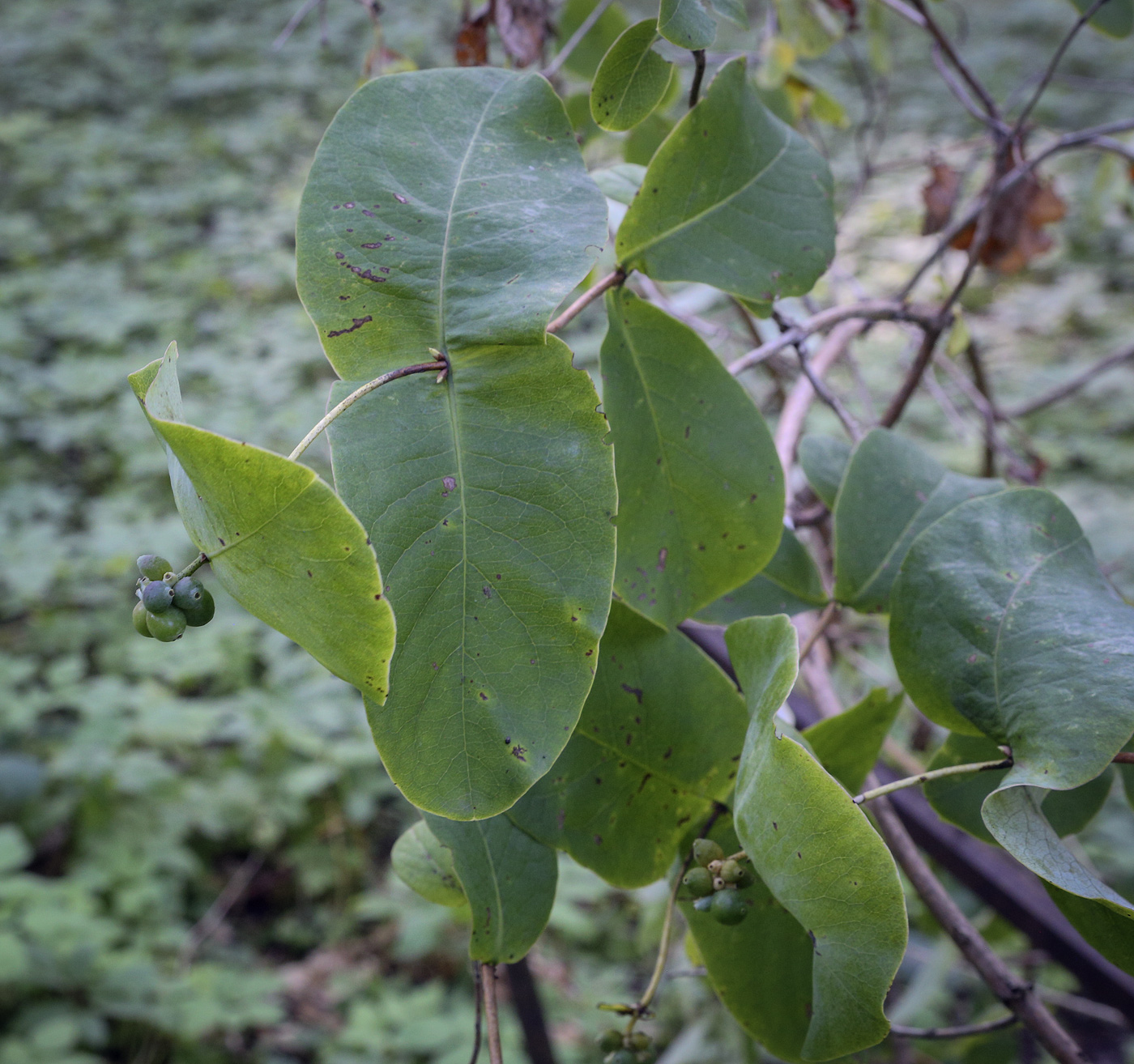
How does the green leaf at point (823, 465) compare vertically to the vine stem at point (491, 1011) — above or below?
above

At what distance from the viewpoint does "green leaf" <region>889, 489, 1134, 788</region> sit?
0.27 meters

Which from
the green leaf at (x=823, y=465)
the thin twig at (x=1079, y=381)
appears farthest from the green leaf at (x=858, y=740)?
the thin twig at (x=1079, y=381)

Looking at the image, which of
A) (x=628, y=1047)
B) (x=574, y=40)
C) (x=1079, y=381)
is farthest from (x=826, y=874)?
(x=1079, y=381)

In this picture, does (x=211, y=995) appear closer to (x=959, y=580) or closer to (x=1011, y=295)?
(x=959, y=580)

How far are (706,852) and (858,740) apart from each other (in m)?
0.08

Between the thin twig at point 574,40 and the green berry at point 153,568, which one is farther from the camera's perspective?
the thin twig at point 574,40

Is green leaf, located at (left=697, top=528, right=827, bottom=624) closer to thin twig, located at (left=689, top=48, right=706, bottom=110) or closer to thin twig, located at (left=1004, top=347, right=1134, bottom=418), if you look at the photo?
thin twig, located at (left=689, top=48, right=706, bottom=110)

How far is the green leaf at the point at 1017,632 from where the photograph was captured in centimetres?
27

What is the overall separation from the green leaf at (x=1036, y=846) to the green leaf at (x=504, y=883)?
162 millimetres

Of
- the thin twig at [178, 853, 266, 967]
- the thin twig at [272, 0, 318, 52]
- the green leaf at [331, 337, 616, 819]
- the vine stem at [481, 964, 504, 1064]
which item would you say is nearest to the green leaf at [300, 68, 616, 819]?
the green leaf at [331, 337, 616, 819]

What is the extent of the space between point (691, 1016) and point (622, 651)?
1.17 meters

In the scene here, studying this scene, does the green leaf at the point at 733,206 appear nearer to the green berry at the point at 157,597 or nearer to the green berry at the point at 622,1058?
the green berry at the point at 157,597

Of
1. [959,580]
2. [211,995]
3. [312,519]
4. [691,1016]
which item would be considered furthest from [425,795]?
[211,995]

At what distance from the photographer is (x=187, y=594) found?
0.24 meters
